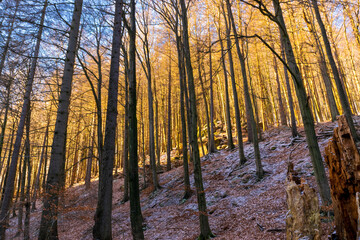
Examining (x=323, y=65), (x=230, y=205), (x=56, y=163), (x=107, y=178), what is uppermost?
(x=323, y=65)

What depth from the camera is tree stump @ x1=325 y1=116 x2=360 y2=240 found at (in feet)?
6.17

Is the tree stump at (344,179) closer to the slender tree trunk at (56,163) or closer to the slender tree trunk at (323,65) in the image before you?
the slender tree trunk at (56,163)

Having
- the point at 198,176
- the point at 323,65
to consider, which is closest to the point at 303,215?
the point at 198,176

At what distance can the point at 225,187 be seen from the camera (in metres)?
7.72

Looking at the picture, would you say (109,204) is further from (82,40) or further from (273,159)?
(82,40)

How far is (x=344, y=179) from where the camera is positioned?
1.97m

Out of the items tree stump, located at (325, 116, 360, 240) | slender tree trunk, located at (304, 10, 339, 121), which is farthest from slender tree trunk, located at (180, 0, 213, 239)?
slender tree trunk, located at (304, 10, 339, 121)

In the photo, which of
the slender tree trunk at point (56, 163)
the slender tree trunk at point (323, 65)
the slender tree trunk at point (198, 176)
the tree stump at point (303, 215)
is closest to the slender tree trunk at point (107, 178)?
the slender tree trunk at point (56, 163)

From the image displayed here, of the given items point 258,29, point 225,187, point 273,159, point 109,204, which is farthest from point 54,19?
point 258,29

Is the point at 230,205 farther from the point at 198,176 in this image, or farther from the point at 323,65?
the point at 323,65

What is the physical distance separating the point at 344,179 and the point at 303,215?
620mm

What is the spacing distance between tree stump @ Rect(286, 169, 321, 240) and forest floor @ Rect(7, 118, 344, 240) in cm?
112

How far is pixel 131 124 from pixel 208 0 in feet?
36.7

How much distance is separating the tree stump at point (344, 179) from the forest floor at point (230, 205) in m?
0.80
